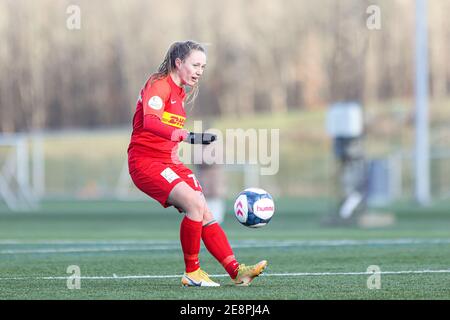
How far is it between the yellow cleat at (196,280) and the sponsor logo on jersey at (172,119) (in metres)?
1.19

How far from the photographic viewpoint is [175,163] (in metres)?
8.74

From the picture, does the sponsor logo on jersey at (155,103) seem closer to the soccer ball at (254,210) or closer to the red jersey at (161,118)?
the red jersey at (161,118)

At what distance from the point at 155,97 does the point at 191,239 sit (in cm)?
116

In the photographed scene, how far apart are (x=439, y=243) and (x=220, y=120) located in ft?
99.8

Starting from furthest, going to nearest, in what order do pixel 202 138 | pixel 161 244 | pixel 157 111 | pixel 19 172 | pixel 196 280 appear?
1. pixel 19 172
2. pixel 161 244
3. pixel 196 280
4. pixel 157 111
5. pixel 202 138

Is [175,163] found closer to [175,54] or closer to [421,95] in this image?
[175,54]

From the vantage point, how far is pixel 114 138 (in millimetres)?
42375

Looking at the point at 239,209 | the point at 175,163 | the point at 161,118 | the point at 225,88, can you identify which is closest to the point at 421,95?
the point at 225,88

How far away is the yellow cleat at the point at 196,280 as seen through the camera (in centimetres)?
853

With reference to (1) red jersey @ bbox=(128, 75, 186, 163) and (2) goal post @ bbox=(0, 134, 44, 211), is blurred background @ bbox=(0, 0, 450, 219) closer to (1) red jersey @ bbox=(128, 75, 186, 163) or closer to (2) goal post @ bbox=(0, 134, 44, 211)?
(2) goal post @ bbox=(0, 134, 44, 211)

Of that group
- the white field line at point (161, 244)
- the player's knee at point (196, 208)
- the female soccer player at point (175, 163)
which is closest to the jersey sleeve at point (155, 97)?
the female soccer player at point (175, 163)

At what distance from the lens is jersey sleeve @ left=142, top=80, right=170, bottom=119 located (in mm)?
8445

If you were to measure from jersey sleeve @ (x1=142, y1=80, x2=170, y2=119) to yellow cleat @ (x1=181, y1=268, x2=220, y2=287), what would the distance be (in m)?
1.28
